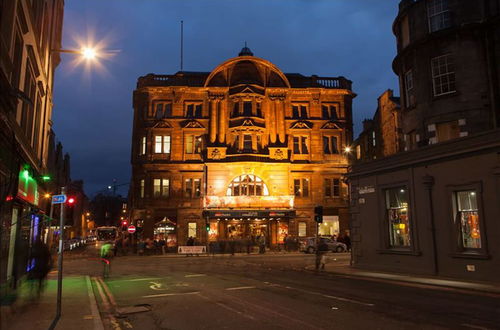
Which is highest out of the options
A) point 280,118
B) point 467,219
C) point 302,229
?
point 280,118

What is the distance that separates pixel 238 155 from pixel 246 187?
134 inches

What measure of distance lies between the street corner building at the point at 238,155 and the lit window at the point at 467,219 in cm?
2467

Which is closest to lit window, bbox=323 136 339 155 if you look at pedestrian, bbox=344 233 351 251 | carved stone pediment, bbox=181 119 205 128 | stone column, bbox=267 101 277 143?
stone column, bbox=267 101 277 143

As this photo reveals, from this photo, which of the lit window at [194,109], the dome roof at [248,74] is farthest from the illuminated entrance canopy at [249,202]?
the dome roof at [248,74]

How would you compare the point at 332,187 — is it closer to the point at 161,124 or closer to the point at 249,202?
the point at 249,202

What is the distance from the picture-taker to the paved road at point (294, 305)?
28.2 feet

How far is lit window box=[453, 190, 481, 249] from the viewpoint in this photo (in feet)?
51.8

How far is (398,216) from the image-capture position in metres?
19.1

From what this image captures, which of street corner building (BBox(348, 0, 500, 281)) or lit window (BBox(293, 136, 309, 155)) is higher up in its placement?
lit window (BBox(293, 136, 309, 155))

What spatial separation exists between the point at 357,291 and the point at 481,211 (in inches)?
241

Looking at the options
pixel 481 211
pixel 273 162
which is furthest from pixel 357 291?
pixel 273 162

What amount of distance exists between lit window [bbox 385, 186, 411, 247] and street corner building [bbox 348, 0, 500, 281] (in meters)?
0.05

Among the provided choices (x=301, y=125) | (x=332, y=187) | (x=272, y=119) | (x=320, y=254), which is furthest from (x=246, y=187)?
(x=320, y=254)

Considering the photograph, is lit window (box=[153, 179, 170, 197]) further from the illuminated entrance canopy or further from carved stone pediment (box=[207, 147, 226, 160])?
carved stone pediment (box=[207, 147, 226, 160])
